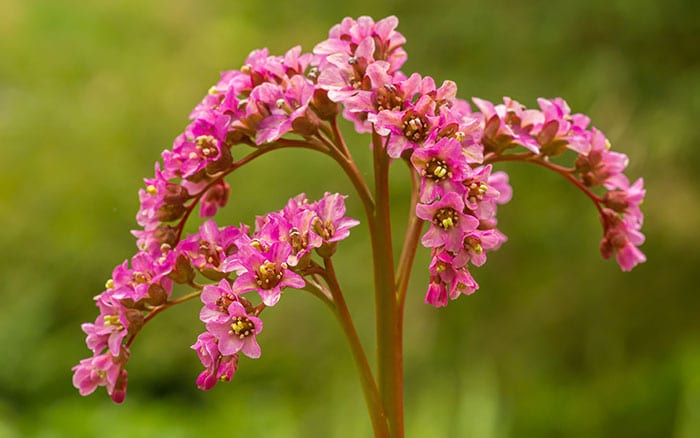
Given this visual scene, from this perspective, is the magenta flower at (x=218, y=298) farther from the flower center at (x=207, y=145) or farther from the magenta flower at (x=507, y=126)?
the magenta flower at (x=507, y=126)

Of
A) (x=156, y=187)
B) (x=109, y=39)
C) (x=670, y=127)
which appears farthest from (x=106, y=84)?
(x=156, y=187)

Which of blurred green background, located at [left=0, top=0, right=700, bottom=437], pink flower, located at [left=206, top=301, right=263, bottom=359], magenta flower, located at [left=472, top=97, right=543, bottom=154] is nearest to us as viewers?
pink flower, located at [left=206, top=301, right=263, bottom=359]

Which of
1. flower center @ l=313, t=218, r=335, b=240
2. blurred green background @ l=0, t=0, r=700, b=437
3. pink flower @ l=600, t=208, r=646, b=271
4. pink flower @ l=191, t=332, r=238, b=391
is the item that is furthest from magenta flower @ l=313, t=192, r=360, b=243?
blurred green background @ l=0, t=0, r=700, b=437

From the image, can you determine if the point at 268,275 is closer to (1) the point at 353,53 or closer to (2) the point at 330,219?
(2) the point at 330,219

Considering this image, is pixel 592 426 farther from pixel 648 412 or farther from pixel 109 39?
pixel 109 39

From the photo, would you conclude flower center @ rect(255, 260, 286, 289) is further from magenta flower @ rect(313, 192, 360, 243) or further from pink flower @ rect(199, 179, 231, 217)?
pink flower @ rect(199, 179, 231, 217)
